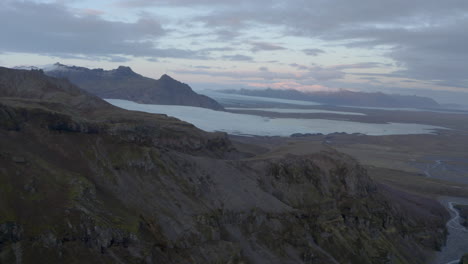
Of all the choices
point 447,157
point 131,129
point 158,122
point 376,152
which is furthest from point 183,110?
point 131,129

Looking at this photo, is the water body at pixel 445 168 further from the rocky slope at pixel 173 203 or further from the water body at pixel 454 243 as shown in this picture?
the rocky slope at pixel 173 203

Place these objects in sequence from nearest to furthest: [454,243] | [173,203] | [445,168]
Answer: [173,203], [454,243], [445,168]

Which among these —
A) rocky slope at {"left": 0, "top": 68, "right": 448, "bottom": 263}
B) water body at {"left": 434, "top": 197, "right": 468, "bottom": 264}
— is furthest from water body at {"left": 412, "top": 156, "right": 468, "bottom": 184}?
rocky slope at {"left": 0, "top": 68, "right": 448, "bottom": 263}

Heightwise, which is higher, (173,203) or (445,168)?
(173,203)

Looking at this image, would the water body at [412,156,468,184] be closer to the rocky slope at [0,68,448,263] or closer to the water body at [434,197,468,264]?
the water body at [434,197,468,264]

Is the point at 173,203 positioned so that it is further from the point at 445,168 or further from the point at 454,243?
the point at 445,168

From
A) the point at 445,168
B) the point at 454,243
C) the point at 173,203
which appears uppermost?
the point at 173,203

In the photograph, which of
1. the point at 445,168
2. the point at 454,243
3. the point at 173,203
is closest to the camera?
the point at 173,203

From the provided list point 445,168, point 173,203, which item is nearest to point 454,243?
point 173,203
